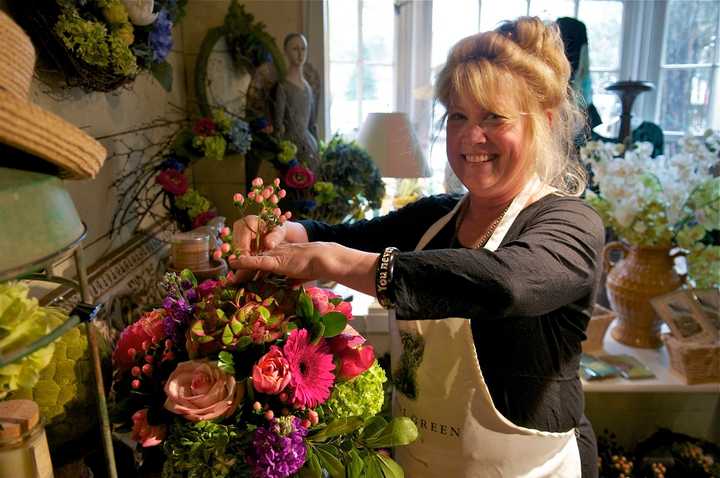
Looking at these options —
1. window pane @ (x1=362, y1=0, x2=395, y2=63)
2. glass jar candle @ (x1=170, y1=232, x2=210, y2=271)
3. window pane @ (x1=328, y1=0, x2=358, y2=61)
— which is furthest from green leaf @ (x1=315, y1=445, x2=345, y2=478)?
window pane @ (x1=362, y1=0, x2=395, y2=63)

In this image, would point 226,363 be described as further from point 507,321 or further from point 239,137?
point 239,137

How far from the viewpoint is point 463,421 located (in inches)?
35.5


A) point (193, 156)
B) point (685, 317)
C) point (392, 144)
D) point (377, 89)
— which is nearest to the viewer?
point (193, 156)

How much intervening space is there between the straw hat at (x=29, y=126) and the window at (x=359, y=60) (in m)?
2.63

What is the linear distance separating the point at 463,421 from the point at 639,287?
103cm

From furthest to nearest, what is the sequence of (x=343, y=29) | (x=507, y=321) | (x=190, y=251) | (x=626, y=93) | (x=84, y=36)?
(x=343, y=29), (x=626, y=93), (x=190, y=251), (x=84, y=36), (x=507, y=321)

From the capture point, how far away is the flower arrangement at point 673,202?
1.50 metres

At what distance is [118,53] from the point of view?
1059 millimetres

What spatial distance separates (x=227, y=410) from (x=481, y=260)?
0.35 m

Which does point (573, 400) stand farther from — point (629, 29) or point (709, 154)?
point (629, 29)

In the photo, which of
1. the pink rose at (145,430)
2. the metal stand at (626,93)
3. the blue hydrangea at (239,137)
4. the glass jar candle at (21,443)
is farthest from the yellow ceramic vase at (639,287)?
the glass jar candle at (21,443)

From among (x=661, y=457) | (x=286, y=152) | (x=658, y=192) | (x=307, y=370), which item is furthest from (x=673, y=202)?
(x=307, y=370)

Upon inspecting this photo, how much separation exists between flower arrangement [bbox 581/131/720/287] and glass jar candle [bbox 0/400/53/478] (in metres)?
1.54

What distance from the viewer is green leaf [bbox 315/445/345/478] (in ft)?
1.87
